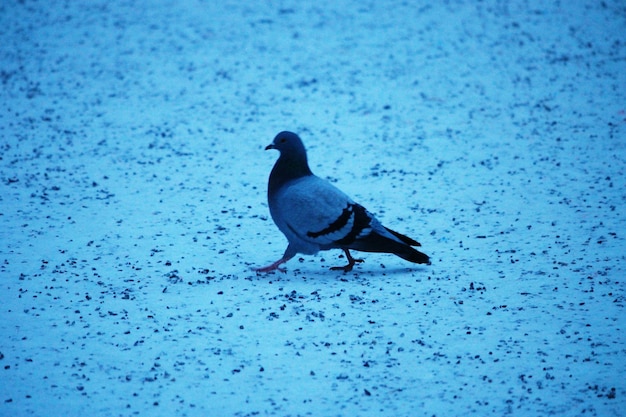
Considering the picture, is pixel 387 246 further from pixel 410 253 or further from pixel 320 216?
pixel 320 216

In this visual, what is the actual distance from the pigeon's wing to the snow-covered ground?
0.92 ft

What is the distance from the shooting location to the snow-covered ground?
3.05 metres

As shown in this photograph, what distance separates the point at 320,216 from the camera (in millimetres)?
3924

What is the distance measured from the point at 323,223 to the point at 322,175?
1.84 metres

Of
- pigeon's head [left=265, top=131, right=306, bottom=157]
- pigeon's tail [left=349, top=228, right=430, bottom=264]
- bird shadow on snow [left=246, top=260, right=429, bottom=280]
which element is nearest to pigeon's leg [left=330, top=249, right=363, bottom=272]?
bird shadow on snow [left=246, top=260, right=429, bottom=280]

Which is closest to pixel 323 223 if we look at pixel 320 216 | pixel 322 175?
pixel 320 216

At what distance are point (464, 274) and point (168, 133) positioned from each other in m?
3.52

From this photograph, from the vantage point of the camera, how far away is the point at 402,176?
18.4ft

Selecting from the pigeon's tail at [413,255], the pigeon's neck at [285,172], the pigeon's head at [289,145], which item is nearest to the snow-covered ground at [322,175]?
the pigeon's tail at [413,255]

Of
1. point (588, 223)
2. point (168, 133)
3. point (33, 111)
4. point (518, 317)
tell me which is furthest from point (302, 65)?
point (518, 317)

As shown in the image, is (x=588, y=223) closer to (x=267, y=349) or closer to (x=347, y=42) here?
(x=267, y=349)

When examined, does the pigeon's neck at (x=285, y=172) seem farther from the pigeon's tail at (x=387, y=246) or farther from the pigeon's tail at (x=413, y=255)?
the pigeon's tail at (x=413, y=255)

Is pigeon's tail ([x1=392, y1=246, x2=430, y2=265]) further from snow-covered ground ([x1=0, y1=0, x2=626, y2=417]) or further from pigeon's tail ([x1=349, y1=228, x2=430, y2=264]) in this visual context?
snow-covered ground ([x1=0, y1=0, x2=626, y2=417])

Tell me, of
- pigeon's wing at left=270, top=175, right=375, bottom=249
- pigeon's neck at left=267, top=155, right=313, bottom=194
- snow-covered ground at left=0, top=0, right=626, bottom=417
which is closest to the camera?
snow-covered ground at left=0, top=0, right=626, bottom=417
